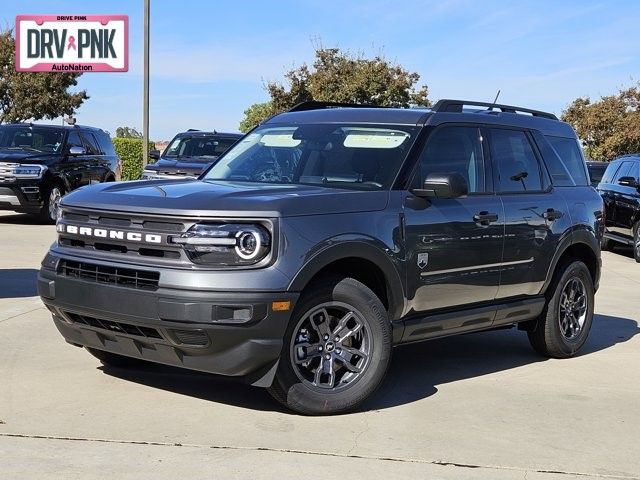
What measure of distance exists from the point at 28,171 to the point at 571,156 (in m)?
11.6

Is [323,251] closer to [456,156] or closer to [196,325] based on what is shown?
[196,325]

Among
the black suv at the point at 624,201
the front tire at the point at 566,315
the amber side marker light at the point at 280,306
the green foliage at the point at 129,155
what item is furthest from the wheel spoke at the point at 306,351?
the green foliage at the point at 129,155

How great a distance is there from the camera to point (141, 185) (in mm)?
5852

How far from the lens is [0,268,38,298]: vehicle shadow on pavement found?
9281mm

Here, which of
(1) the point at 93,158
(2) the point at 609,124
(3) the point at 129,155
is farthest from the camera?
(2) the point at 609,124

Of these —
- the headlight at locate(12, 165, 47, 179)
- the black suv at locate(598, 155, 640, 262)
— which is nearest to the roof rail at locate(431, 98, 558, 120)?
the black suv at locate(598, 155, 640, 262)

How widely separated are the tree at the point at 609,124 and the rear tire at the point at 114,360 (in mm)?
41602

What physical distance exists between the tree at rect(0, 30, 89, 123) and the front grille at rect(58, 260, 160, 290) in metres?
37.7

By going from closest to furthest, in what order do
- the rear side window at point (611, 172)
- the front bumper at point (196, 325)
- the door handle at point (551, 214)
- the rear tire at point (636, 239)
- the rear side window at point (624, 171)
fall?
the front bumper at point (196, 325) < the door handle at point (551, 214) < the rear tire at point (636, 239) < the rear side window at point (624, 171) < the rear side window at point (611, 172)

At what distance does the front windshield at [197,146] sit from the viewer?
17.3m

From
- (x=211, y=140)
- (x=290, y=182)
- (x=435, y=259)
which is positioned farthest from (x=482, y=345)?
(x=211, y=140)

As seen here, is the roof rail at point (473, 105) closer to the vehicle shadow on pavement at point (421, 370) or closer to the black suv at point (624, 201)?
the vehicle shadow on pavement at point (421, 370)

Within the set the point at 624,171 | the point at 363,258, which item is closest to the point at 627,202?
the point at 624,171

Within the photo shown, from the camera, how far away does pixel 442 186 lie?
5.84 m
